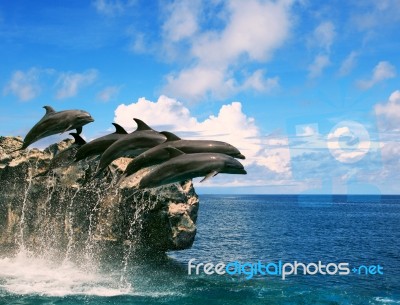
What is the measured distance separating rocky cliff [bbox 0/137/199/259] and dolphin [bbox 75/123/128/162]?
11.1 metres

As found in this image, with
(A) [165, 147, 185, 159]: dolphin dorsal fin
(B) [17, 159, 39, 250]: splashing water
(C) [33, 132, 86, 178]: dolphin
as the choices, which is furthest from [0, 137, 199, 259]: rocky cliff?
(A) [165, 147, 185, 159]: dolphin dorsal fin

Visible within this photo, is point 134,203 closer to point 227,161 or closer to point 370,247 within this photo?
point 227,161

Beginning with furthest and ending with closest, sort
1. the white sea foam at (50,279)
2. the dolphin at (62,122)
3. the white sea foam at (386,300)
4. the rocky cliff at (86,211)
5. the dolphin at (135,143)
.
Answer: the rocky cliff at (86,211) → the white sea foam at (386,300) → the white sea foam at (50,279) → the dolphin at (62,122) → the dolphin at (135,143)

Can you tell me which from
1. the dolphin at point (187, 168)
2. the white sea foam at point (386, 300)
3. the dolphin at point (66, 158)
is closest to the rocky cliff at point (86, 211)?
the dolphin at point (66, 158)

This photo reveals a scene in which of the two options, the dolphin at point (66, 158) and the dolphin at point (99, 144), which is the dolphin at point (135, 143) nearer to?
the dolphin at point (99, 144)

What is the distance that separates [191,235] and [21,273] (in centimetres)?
985

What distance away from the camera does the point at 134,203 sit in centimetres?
2317

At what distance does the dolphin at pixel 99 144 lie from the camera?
11523 mm

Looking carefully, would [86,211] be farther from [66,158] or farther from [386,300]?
[386,300]

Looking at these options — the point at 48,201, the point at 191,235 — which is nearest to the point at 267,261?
the point at 191,235

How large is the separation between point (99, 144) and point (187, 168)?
3518 mm

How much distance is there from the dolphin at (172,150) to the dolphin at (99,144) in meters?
1.79

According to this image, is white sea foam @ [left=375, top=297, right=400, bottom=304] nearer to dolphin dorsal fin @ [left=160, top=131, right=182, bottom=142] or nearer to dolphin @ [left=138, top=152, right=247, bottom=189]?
dolphin @ [left=138, top=152, right=247, bottom=189]

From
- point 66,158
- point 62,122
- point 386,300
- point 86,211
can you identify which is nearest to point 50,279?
point 86,211
